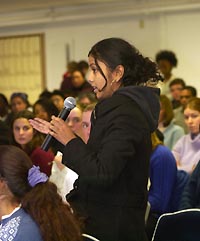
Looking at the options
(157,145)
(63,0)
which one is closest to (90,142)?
(157,145)

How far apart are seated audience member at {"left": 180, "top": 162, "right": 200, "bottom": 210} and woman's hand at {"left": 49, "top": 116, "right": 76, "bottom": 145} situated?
143 centimetres

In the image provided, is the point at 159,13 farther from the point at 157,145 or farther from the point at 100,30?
the point at 157,145

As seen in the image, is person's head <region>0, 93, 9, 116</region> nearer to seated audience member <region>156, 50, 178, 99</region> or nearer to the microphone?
seated audience member <region>156, 50, 178, 99</region>

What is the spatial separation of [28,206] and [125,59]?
0.64 meters

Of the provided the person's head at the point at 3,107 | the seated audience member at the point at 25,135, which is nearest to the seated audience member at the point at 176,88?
the person's head at the point at 3,107

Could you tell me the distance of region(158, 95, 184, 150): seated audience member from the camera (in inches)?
199

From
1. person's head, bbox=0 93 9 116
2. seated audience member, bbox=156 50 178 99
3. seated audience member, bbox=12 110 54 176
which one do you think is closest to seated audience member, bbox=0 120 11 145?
seated audience member, bbox=12 110 54 176

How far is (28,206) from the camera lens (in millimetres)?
2035

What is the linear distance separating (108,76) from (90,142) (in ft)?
0.81

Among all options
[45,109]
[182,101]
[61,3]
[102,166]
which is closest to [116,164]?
[102,166]

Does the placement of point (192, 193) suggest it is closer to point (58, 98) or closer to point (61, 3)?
point (58, 98)

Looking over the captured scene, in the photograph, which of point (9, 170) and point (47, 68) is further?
point (47, 68)

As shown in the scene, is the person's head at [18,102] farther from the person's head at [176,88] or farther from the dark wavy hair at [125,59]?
the dark wavy hair at [125,59]

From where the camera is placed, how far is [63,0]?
7574mm
